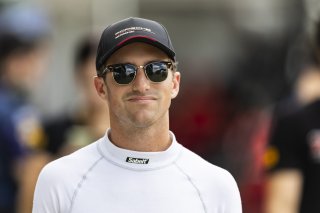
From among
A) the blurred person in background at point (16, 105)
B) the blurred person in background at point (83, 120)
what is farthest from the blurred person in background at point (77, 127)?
the blurred person in background at point (16, 105)

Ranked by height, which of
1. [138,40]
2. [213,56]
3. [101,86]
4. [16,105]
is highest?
[138,40]

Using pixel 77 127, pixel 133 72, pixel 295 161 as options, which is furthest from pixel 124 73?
pixel 77 127

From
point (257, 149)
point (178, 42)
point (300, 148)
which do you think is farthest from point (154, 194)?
point (178, 42)

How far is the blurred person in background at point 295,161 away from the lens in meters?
7.48

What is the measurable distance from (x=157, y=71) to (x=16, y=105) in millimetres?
3942

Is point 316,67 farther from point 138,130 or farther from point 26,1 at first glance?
point 26,1

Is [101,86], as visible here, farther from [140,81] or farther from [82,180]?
[82,180]

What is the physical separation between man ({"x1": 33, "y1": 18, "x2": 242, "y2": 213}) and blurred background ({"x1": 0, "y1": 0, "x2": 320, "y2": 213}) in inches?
211

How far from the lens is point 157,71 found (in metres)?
4.90

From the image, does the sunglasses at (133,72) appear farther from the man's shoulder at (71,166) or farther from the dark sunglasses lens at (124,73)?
the man's shoulder at (71,166)

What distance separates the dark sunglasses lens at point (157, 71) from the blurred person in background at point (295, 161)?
2.71m

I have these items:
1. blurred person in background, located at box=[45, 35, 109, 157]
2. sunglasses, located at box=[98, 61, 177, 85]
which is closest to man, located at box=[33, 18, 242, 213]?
sunglasses, located at box=[98, 61, 177, 85]

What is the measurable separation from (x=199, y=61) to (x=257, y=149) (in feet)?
16.9

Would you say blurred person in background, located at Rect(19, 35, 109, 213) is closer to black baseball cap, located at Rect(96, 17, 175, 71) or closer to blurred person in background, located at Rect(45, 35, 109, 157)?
blurred person in background, located at Rect(45, 35, 109, 157)
